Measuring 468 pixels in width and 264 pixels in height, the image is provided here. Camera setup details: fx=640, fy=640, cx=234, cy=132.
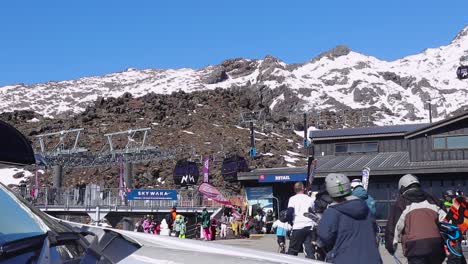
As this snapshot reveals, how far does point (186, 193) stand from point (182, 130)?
47.4 metres

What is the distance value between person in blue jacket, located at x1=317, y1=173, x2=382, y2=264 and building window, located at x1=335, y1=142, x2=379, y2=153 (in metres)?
27.4

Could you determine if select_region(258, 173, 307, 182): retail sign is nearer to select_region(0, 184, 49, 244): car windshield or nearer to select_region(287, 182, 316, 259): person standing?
select_region(287, 182, 316, 259): person standing

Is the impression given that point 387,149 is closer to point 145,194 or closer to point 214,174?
point 145,194

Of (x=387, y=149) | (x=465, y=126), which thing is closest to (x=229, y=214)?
(x=387, y=149)

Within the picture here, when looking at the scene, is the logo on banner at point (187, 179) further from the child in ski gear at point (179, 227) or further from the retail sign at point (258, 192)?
the child in ski gear at point (179, 227)

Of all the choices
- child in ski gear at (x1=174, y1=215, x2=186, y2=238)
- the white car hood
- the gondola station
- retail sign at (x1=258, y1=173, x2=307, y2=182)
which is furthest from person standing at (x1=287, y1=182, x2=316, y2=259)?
retail sign at (x1=258, y1=173, x2=307, y2=182)

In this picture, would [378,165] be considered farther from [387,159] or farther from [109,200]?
[109,200]

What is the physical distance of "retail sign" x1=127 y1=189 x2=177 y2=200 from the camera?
114 feet

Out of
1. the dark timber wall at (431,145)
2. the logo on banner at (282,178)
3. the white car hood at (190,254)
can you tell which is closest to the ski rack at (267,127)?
the logo on banner at (282,178)

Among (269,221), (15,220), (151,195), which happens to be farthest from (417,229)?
(151,195)

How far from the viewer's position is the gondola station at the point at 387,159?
2731cm

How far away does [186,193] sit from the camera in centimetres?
3716

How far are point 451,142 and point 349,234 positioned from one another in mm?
25194

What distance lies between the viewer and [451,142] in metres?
28.6
